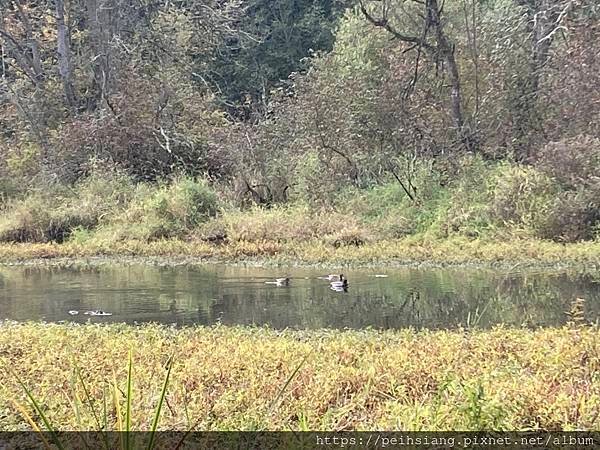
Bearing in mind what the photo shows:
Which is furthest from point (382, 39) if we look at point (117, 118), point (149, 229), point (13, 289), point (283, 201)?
point (13, 289)

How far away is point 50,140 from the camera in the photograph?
21.1m

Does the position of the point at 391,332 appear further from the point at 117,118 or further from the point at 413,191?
the point at 117,118

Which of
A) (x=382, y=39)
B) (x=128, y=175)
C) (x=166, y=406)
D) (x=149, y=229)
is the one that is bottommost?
(x=166, y=406)

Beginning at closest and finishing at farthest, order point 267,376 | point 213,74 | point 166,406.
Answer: point 166,406 < point 267,376 < point 213,74

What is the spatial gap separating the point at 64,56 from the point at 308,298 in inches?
624

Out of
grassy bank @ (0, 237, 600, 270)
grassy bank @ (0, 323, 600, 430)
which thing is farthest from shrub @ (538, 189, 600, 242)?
grassy bank @ (0, 323, 600, 430)

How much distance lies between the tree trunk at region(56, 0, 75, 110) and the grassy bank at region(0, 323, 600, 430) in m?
16.9

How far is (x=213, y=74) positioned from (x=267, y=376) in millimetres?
26128

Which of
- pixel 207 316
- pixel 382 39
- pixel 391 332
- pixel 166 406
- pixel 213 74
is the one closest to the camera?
pixel 166 406

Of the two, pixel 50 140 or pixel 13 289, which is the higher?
pixel 50 140

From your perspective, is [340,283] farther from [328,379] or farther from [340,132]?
[340,132]

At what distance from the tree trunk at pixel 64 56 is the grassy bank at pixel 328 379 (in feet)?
55.3

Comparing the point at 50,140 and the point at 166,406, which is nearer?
the point at 166,406

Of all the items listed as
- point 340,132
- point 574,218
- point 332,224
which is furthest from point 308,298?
point 340,132
